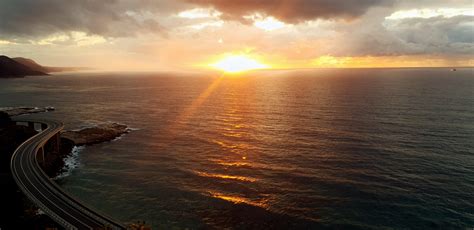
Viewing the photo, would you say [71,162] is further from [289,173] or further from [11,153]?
[289,173]

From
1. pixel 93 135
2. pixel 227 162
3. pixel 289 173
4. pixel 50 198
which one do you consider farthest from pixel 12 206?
pixel 289 173

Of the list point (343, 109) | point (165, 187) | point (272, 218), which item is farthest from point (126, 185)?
point (343, 109)

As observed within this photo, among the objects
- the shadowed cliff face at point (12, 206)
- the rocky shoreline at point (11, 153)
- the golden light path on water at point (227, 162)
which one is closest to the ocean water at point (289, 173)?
the golden light path on water at point (227, 162)

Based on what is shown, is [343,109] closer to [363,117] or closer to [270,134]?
[363,117]

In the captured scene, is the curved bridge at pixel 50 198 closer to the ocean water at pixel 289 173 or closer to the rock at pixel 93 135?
the ocean water at pixel 289 173

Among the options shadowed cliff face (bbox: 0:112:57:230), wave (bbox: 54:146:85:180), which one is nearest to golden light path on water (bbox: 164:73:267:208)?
wave (bbox: 54:146:85:180)

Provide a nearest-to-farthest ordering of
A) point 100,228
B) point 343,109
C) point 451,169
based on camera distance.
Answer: point 100,228 → point 451,169 → point 343,109
